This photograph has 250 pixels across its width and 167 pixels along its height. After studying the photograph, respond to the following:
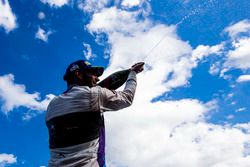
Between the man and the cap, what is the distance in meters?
0.02

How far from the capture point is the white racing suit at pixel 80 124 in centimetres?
617

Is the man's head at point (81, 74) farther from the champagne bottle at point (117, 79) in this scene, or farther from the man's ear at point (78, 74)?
the champagne bottle at point (117, 79)

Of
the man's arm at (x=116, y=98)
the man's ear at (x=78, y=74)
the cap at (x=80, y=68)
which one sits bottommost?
the man's arm at (x=116, y=98)

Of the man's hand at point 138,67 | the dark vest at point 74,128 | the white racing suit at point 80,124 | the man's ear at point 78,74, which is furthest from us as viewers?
the man's hand at point 138,67

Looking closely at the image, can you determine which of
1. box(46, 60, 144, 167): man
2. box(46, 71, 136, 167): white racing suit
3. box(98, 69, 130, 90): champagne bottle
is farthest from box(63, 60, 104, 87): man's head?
box(98, 69, 130, 90): champagne bottle

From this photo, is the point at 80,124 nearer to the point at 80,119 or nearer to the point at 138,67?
the point at 80,119

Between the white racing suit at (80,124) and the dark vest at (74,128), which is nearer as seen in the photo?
the white racing suit at (80,124)

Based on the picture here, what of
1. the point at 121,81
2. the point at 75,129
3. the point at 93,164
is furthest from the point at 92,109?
the point at 121,81

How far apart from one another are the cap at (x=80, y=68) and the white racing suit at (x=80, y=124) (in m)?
0.40

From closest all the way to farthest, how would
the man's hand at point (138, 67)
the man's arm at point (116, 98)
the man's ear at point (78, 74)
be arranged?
1. the man's arm at point (116, 98)
2. the man's ear at point (78, 74)
3. the man's hand at point (138, 67)

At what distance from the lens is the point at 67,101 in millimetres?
6762

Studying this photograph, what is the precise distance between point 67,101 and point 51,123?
0.50 metres

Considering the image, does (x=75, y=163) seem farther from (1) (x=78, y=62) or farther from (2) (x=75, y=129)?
(1) (x=78, y=62)

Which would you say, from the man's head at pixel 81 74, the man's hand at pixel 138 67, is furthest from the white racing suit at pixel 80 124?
the man's hand at pixel 138 67
